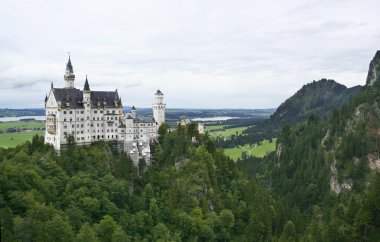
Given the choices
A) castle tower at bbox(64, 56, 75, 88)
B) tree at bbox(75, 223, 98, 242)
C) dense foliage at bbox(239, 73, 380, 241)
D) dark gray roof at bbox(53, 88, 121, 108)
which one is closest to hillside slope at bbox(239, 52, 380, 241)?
dense foliage at bbox(239, 73, 380, 241)

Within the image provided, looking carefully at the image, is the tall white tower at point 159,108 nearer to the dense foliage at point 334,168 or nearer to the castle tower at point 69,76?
the castle tower at point 69,76

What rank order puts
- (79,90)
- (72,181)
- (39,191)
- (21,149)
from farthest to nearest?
(79,90)
(21,149)
(72,181)
(39,191)

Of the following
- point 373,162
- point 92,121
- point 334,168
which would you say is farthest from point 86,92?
point 373,162

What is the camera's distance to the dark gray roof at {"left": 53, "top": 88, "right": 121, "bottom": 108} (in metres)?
120

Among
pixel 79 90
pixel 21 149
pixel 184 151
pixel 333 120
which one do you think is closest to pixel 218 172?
pixel 184 151

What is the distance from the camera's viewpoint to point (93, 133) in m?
124

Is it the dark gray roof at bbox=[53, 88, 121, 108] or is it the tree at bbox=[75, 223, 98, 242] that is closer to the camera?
the tree at bbox=[75, 223, 98, 242]

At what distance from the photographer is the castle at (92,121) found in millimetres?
118188

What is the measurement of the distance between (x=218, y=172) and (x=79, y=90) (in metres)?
49.5

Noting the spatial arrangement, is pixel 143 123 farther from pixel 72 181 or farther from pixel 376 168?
pixel 376 168

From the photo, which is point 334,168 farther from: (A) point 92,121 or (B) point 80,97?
(B) point 80,97

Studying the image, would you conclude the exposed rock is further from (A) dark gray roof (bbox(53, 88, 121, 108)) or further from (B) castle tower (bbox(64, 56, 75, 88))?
(B) castle tower (bbox(64, 56, 75, 88))

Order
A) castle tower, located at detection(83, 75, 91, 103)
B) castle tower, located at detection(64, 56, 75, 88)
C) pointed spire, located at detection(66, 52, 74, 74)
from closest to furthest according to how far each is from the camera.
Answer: castle tower, located at detection(83, 75, 91, 103), pointed spire, located at detection(66, 52, 74, 74), castle tower, located at detection(64, 56, 75, 88)

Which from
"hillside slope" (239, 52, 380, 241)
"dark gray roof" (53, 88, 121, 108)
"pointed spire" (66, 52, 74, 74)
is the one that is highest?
"pointed spire" (66, 52, 74, 74)
